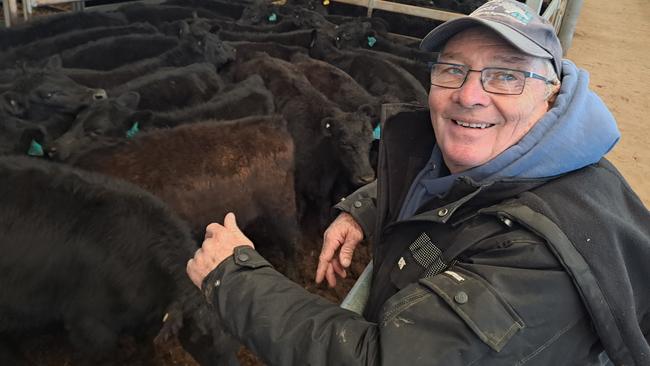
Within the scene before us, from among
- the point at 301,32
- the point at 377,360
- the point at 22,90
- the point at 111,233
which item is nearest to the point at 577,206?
the point at 377,360

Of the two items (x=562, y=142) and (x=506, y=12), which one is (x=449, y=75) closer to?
(x=506, y=12)

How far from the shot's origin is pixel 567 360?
139cm

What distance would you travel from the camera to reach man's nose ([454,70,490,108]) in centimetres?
175

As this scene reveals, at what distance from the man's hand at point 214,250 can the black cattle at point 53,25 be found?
5678 millimetres

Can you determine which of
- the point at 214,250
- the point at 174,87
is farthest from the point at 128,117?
the point at 214,250

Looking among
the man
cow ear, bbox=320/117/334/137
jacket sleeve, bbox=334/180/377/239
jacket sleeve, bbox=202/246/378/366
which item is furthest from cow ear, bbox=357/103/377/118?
jacket sleeve, bbox=202/246/378/366

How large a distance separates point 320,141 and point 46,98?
7.73 feet

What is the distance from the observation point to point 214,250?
1.69 metres

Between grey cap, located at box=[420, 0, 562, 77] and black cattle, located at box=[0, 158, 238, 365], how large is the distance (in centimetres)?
183

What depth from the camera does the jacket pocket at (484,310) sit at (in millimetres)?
1242

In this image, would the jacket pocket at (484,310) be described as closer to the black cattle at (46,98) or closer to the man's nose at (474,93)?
the man's nose at (474,93)

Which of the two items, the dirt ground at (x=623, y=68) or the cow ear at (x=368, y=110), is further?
the dirt ground at (x=623, y=68)

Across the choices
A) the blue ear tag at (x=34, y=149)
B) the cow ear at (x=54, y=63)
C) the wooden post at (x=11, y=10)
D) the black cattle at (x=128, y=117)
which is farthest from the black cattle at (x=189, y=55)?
the blue ear tag at (x=34, y=149)

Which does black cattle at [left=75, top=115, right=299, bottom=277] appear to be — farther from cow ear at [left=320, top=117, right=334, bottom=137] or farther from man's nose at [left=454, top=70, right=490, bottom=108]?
man's nose at [left=454, top=70, right=490, bottom=108]
